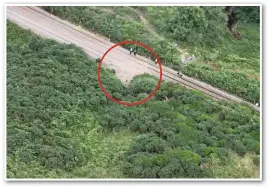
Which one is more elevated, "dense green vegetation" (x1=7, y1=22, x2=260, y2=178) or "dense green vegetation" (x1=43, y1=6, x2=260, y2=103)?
"dense green vegetation" (x1=43, y1=6, x2=260, y2=103)

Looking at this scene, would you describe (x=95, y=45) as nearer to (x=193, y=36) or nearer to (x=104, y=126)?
(x=193, y=36)

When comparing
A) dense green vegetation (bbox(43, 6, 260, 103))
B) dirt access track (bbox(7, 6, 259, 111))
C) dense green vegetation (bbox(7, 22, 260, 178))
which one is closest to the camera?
dense green vegetation (bbox(7, 22, 260, 178))

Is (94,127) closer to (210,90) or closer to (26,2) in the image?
(26,2)

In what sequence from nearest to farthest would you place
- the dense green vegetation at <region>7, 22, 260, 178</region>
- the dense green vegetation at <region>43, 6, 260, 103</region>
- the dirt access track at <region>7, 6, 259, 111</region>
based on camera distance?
the dense green vegetation at <region>7, 22, 260, 178</region>, the dirt access track at <region>7, 6, 259, 111</region>, the dense green vegetation at <region>43, 6, 260, 103</region>

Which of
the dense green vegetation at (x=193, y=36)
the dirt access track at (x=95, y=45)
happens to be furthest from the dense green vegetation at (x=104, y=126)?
the dense green vegetation at (x=193, y=36)

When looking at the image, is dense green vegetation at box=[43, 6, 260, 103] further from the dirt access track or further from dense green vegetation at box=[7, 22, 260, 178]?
dense green vegetation at box=[7, 22, 260, 178]

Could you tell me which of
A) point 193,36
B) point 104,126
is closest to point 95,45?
point 193,36

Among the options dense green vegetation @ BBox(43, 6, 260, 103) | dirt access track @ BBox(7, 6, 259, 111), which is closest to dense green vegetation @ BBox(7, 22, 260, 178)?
dirt access track @ BBox(7, 6, 259, 111)
